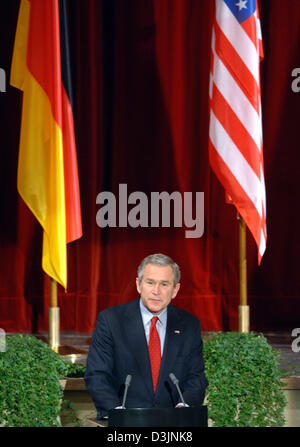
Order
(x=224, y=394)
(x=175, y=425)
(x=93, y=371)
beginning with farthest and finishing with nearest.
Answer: (x=224, y=394)
(x=93, y=371)
(x=175, y=425)

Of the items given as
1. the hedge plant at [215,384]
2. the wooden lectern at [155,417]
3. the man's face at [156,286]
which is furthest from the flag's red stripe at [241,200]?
the wooden lectern at [155,417]

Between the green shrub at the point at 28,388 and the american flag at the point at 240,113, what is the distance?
82.6 inches

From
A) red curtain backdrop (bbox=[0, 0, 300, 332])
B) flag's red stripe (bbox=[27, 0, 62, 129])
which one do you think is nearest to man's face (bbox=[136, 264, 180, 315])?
flag's red stripe (bbox=[27, 0, 62, 129])

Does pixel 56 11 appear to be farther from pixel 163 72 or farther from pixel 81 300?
pixel 81 300

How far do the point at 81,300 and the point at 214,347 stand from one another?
11.0 ft

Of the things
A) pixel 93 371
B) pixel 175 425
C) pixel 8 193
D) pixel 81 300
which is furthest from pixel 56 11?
pixel 175 425

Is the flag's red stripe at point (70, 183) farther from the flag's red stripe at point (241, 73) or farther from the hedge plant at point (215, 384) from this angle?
the hedge plant at point (215, 384)

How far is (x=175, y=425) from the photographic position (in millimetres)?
2320

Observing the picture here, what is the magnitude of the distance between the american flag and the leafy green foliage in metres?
1.71

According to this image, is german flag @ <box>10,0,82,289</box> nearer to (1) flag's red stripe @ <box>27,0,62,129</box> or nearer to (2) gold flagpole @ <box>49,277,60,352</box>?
(1) flag's red stripe @ <box>27,0,62,129</box>

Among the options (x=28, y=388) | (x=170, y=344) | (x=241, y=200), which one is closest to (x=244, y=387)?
(x=170, y=344)

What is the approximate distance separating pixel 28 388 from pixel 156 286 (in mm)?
810

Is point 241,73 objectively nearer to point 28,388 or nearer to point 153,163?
point 153,163

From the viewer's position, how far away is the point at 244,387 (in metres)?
3.31
